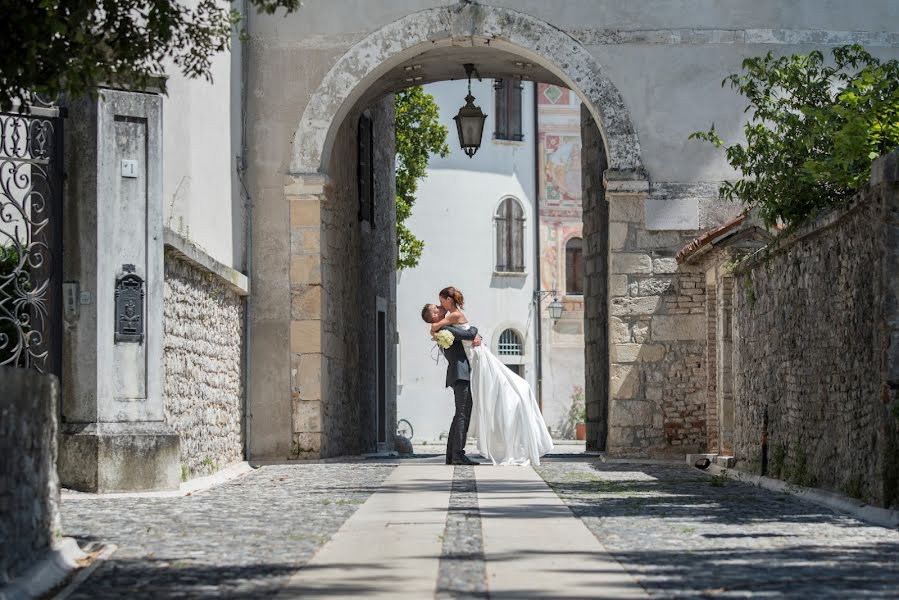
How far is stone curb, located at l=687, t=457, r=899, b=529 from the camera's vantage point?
26.5 feet

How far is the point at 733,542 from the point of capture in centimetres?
692

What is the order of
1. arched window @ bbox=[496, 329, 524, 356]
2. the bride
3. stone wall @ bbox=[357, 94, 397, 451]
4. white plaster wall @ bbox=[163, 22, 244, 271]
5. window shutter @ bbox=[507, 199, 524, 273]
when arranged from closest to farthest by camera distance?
white plaster wall @ bbox=[163, 22, 244, 271], the bride, stone wall @ bbox=[357, 94, 397, 451], arched window @ bbox=[496, 329, 524, 356], window shutter @ bbox=[507, 199, 524, 273]

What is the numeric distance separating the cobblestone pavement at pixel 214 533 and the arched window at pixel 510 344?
24.4 m

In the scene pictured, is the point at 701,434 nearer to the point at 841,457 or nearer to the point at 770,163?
the point at 770,163

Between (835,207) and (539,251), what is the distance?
2762 centimetres

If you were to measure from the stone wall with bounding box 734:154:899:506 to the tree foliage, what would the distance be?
36 cm

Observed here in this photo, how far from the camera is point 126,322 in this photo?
10.6 metres

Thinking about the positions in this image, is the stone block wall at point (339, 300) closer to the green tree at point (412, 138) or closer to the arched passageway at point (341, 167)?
the arched passageway at point (341, 167)

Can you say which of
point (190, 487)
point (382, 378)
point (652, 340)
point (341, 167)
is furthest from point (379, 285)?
point (190, 487)

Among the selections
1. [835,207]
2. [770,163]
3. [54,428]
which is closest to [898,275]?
[835,207]

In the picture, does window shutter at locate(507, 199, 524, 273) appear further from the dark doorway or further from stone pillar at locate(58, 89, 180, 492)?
stone pillar at locate(58, 89, 180, 492)

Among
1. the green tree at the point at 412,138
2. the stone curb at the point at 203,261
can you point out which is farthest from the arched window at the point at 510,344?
the stone curb at the point at 203,261

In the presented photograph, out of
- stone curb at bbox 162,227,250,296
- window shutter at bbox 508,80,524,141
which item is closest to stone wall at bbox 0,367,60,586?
stone curb at bbox 162,227,250,296

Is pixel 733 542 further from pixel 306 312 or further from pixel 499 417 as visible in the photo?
pixel 306 312
